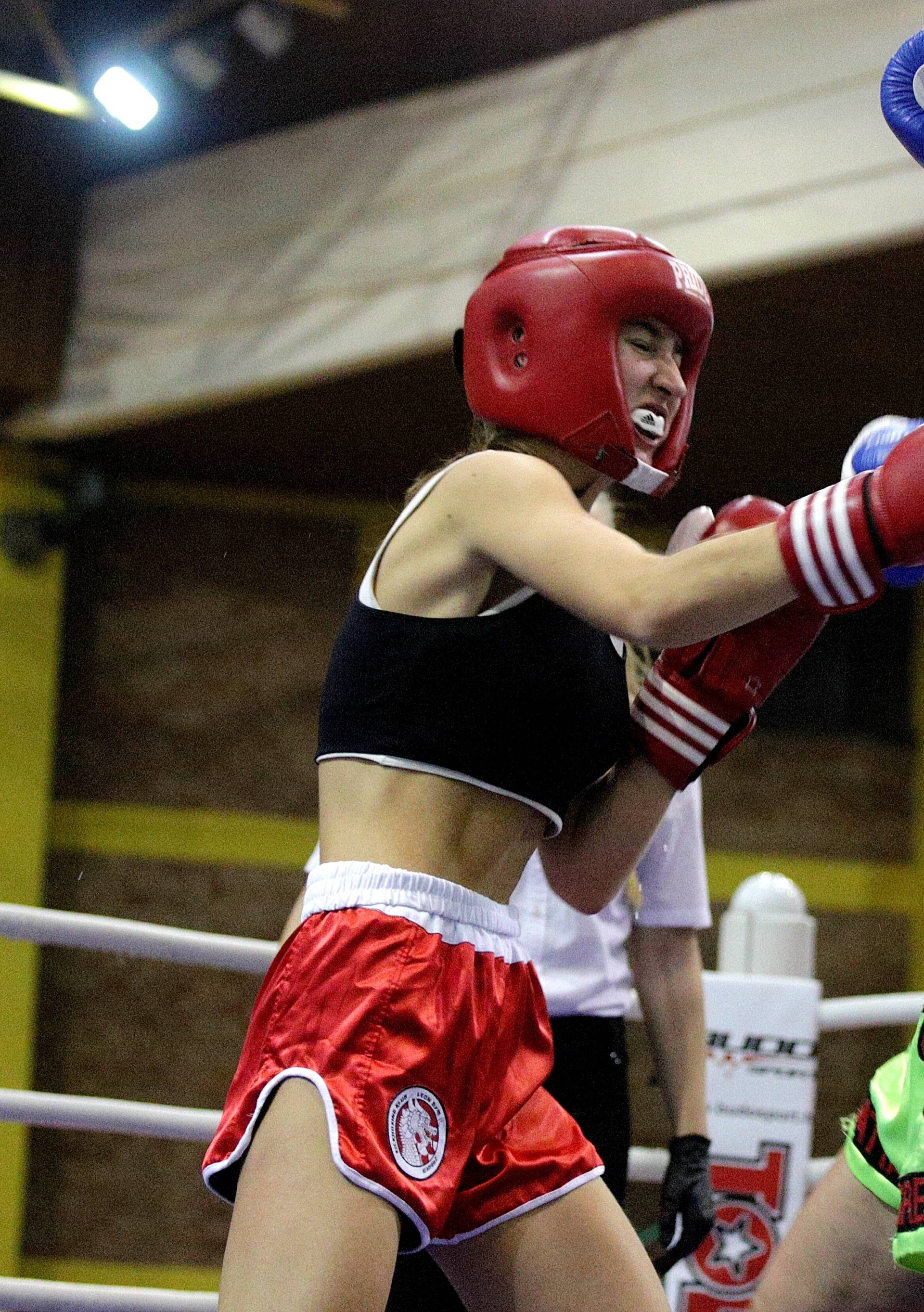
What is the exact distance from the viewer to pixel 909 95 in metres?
1.50

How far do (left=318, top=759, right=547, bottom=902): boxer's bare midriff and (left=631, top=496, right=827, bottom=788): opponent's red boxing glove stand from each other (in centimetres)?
18

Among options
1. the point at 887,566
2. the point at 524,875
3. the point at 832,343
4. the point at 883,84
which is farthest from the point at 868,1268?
the point at 832,343

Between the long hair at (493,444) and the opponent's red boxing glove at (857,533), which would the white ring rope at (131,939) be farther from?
the opponent's red boxing glove at (857,533)

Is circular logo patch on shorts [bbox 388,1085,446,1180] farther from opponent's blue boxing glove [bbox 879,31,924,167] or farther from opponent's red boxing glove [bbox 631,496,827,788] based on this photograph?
opponent's blue boxing glove [bbox 879,31,924,167]

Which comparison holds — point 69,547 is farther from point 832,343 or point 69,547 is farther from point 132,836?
point 832,343

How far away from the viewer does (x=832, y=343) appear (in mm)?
4398

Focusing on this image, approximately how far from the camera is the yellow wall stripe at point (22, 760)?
538cm

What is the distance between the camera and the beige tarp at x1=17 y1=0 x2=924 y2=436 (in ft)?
12.4

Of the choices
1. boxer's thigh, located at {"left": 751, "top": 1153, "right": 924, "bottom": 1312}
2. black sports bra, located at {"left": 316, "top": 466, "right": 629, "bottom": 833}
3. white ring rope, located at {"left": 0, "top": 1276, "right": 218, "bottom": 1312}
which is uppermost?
black sports bra, located at {"left": 316, "top": 466, "right": 629, "bottom": 833}

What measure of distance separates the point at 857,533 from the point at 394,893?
19.8 inches

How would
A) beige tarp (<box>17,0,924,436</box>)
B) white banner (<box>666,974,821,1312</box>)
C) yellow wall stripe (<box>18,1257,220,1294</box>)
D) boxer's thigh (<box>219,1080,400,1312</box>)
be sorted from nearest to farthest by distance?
1. boxer's thigh (<box>219,1080,400,1312</box>)
2. white banner (<box>666,974,821,1312</box>)
3. beige tarp (<box>17,0,924,436</box>)
4. yellow wall stripe (<box>18,1257,220,1294</box>)

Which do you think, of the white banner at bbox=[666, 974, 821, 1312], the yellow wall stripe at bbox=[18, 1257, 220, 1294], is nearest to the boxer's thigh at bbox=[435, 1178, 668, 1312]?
the white banner at bbox=[666, 974, 821, 1312]

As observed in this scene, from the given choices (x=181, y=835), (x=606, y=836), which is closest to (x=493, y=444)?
(x=606, y=836)

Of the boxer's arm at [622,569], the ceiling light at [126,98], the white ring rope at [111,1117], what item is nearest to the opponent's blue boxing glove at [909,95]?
the boxer's arm at [622,569]
